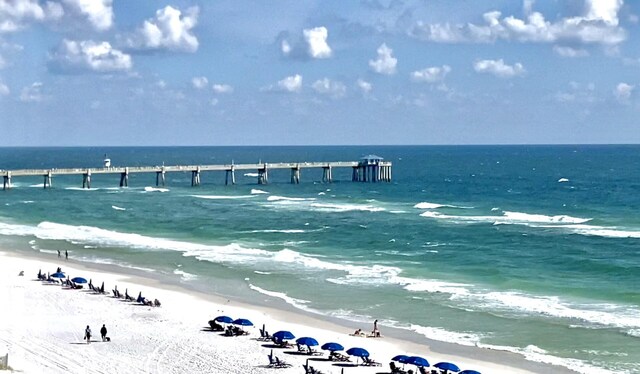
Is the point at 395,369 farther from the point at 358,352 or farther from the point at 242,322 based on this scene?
the point at 242,322

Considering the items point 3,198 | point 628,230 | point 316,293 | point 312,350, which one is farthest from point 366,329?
point 3,198

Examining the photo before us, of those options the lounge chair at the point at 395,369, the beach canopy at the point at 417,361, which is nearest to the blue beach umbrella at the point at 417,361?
the beach canopy at the point at 417,361

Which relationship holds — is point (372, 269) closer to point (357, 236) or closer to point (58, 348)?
point (357, 236)

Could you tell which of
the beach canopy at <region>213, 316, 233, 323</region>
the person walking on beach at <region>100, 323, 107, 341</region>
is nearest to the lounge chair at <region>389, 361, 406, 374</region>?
the beach canopy at <region>213, 316, 233, 323</region>

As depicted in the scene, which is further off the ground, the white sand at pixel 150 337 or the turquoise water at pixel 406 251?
the turquoise water at pixel 406 251

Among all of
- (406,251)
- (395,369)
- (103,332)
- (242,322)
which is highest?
(406,251)

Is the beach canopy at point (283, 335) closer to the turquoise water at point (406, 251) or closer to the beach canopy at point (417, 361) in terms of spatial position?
the beach canopy at point (417, 361)

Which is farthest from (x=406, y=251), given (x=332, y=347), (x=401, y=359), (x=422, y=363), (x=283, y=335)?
(x=422, y=363)

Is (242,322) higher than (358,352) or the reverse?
higher
